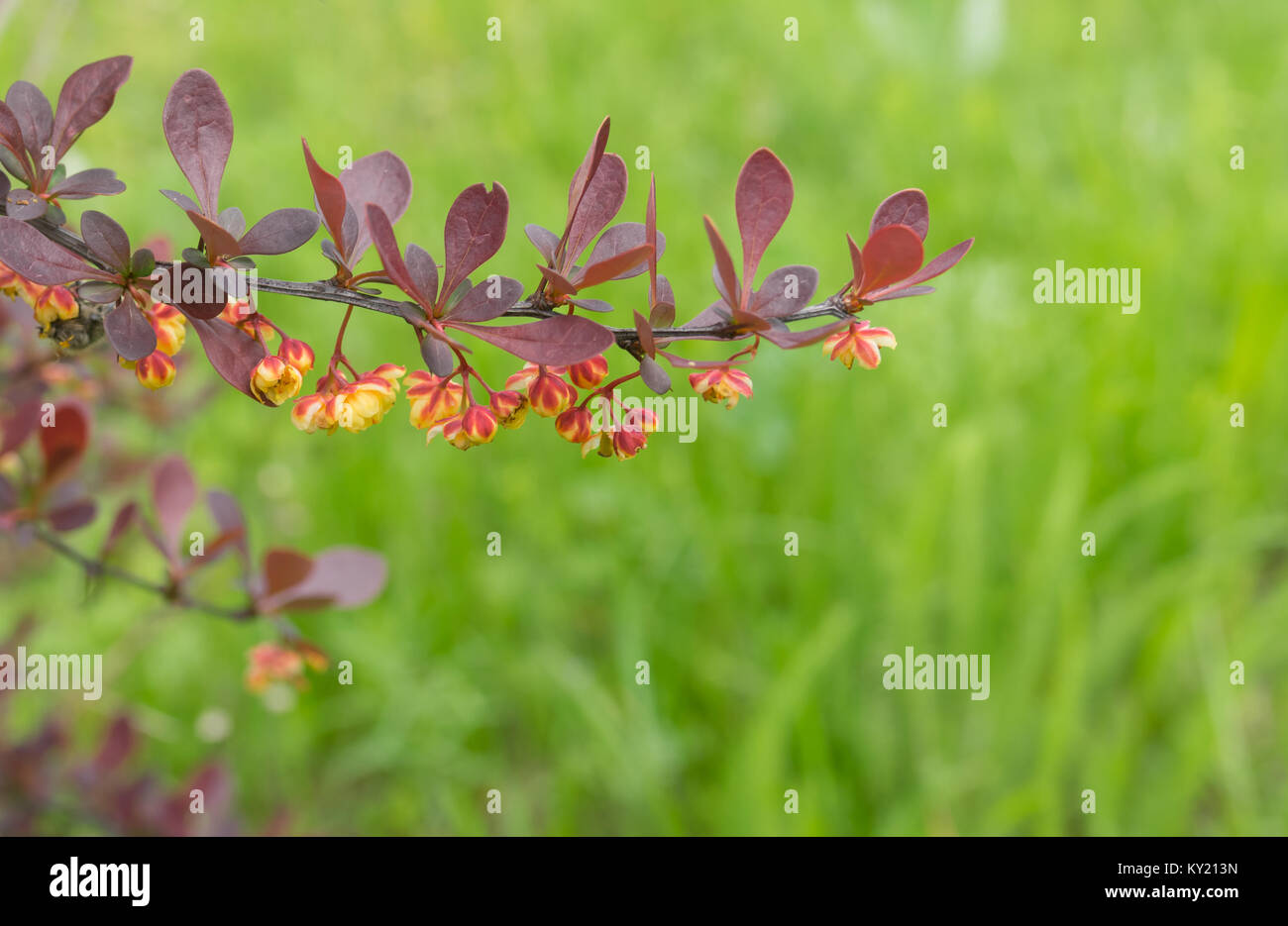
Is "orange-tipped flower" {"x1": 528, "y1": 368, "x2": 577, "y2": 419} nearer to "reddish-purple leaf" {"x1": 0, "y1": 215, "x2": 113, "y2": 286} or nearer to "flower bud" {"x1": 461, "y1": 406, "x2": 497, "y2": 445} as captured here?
"flower bud" {"x1": 461, "y1": 406, "x2": 497, "y2": 445}

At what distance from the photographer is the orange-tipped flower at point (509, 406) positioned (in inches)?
20.2

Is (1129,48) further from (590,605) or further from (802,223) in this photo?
(590,605)

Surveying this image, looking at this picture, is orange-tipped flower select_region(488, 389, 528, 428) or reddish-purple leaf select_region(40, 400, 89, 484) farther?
reddish-purple leaf select_region(40, 400, 89, 484)

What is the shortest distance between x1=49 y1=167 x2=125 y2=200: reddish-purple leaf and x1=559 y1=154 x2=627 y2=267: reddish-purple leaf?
0.25 meters

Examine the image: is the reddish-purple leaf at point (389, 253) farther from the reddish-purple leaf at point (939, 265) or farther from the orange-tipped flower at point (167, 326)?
the reddish-purple leaf at point (939, 265)

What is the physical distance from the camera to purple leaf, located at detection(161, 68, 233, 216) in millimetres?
511

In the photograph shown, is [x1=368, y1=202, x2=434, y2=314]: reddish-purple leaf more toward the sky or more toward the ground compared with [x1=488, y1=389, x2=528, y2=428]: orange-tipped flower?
more toward the sky

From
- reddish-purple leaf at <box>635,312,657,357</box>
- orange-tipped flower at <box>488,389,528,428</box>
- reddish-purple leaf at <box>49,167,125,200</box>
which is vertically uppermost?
reddish-purple leaf at <box>49,167,125,200</box>

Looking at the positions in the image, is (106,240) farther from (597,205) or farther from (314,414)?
(597,205)

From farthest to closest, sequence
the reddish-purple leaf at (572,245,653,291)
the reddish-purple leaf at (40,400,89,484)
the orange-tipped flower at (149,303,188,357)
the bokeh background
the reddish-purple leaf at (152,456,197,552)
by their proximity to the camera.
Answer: the bokeh background → the reddish-purple leaf at (152,456,197,552) → the reddish-purple leaf at (40,400,89,484) → the orange-tipped flower at (149,303,188,357) → the reddish-purple leaf at (572,245,653,291)

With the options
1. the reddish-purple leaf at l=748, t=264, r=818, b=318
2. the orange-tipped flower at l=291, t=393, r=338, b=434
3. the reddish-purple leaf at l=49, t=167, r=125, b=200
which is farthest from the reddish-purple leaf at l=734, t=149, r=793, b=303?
the reddish-purple leaf at l=49, t=167, r=125, b=200

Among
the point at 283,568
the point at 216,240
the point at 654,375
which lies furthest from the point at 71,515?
the point at 654,375

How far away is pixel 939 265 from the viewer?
1.67 ft
